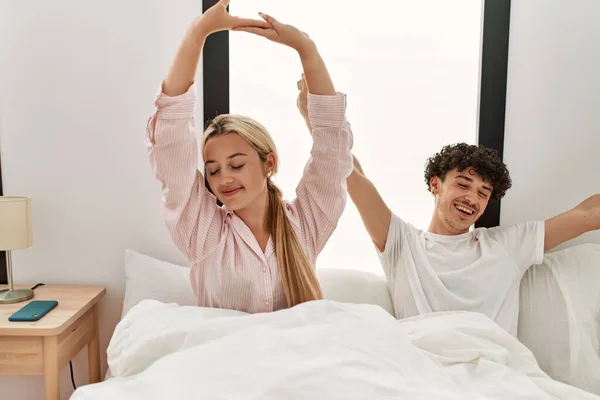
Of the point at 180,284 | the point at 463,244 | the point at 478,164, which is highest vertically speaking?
the point at 478,164

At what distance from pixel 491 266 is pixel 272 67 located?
104cm

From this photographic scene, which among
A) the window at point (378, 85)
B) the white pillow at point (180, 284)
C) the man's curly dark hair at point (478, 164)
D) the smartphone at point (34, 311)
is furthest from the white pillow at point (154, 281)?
the man's curly dark hair at point (478, 164)

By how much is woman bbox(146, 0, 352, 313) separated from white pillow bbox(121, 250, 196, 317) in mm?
288

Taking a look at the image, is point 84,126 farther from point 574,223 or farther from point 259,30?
point 574,223

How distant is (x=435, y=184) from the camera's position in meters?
1.73

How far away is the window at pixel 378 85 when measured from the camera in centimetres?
179

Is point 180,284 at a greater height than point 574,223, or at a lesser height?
lesser

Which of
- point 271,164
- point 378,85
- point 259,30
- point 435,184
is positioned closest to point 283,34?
point 259,30

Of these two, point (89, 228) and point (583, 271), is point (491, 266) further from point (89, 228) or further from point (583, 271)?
point (89, 228)

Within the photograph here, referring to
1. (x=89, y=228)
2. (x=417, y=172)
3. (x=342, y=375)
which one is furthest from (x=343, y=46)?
(x=342, y=375)

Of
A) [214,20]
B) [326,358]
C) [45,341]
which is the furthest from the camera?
[45,341]

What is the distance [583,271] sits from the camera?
1.66 metres

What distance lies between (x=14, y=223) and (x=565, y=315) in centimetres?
178

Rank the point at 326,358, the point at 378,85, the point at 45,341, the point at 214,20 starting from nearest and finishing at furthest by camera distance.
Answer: the point at 326,358
the point at 214,20
the point at 45,341
the point at 378,85
